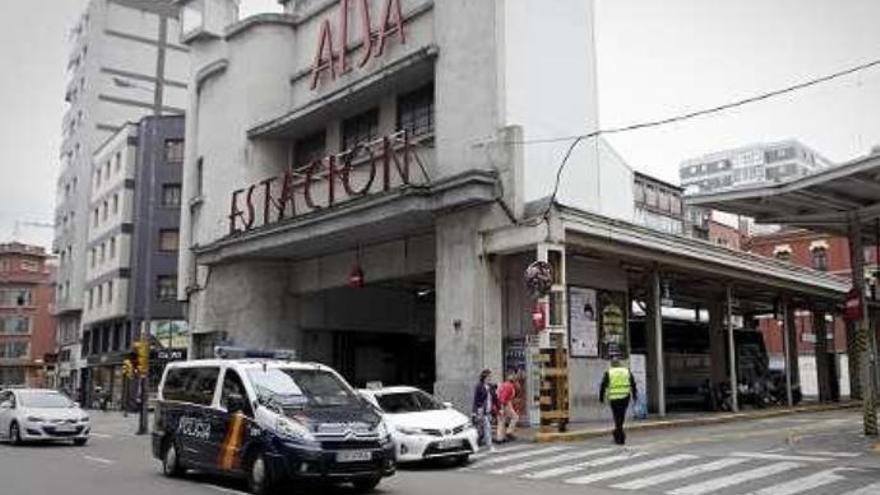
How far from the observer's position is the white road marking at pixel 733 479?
13.8 m

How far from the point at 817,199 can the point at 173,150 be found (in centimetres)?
4814

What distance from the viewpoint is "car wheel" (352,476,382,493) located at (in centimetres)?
1340

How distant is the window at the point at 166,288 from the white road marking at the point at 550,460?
151ft

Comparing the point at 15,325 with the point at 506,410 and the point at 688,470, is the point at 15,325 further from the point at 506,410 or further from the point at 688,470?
the point at 688,470

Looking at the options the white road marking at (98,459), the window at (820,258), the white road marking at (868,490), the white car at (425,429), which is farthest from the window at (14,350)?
the white road marking at (868,490)

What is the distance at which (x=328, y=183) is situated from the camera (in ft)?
94.0

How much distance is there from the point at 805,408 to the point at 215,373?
25.4 m

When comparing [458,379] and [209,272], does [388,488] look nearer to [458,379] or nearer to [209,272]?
[458,379]


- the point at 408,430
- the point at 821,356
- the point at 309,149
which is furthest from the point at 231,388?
the point at 821,356

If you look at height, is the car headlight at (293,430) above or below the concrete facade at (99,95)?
below

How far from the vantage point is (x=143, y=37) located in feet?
251

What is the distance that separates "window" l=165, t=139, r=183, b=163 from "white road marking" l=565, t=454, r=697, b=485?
49916 mm

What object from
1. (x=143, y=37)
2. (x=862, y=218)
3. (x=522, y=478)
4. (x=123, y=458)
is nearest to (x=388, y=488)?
(x=522, y=478)

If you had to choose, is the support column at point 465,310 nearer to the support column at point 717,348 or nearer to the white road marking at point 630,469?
the white road marking at point 630,469
